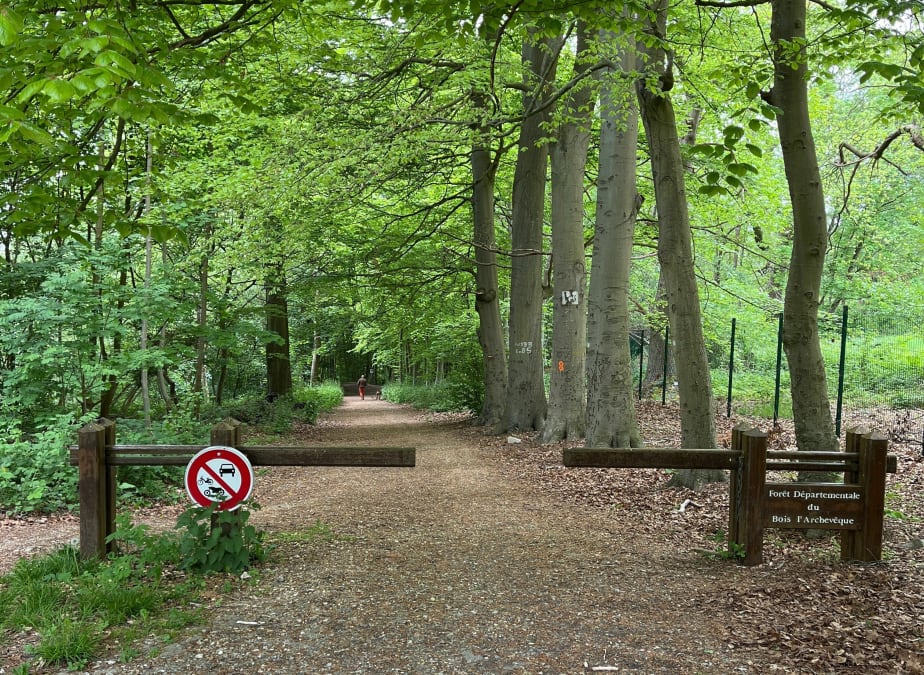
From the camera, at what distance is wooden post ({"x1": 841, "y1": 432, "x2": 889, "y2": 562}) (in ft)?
17.0

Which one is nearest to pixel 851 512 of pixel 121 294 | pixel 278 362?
pixel 121 294

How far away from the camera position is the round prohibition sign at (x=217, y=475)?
5.11 meters

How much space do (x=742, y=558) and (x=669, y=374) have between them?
2208 centimetres

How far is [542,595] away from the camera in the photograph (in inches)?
190

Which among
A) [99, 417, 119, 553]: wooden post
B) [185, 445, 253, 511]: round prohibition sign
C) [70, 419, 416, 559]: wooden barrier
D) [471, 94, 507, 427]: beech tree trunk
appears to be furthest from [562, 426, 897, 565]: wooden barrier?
[471, 94, 507, 427]: beech tree trunk

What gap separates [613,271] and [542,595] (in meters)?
6.50

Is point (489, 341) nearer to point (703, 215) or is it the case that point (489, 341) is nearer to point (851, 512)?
point (703, 215)

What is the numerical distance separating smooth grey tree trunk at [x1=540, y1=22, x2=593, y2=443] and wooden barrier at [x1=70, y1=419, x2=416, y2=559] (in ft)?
28.3

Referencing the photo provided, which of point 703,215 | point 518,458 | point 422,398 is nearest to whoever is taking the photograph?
point 518,458

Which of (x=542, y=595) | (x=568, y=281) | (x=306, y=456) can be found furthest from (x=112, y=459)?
(x=568, y=281)

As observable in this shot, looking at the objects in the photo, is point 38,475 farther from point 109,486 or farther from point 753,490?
point 753,490

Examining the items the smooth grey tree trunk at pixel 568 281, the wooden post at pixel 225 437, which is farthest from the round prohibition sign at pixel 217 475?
the smooth grey tree trunk at pixel 568 281

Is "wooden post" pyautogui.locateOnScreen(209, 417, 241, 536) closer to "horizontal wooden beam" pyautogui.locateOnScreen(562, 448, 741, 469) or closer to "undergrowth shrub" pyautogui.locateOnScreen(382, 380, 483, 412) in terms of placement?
"horizontal wooden beam" pyautogui.locateOnScreen(562, 448, 741, 469)

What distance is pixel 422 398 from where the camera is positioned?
3097 centimetres
